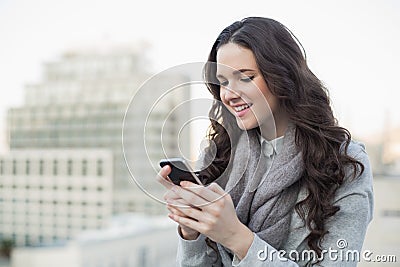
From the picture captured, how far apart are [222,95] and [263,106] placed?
0.05 m

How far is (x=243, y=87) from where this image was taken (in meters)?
0.55

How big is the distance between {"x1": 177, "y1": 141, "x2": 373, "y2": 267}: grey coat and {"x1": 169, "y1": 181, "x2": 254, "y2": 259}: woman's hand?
0.04 meters

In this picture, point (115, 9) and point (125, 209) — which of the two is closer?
point (115, 9)

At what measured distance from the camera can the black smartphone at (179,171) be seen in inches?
20.4

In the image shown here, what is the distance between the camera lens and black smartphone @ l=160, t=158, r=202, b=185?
517mm

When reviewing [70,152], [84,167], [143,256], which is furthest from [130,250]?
[70,152]

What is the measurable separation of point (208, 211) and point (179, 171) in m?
0.05

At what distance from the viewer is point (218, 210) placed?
1.65 ft

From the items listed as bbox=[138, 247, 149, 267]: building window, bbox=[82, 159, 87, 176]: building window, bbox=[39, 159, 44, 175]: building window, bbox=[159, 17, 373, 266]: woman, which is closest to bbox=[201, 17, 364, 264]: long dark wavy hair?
bbox=[159, 17, 373, 266]: woman

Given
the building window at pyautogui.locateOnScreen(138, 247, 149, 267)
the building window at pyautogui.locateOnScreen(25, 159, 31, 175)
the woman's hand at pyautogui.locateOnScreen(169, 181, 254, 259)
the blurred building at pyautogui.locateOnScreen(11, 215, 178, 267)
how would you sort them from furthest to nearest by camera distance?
the building window at pyautogui.locateOnScreen(25, 159, 31, 175) → the building window at pyautogui.locateOnScreen(138, 247, 149, 267) → the blurred building at pyautogui.locateOnScreen(11, 215, 178, 267) → the woman's hand at pyautogui.locateOnScreen(169, 181, 254, 259)

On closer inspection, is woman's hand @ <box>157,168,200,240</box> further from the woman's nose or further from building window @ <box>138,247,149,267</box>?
building window @ <box>138,247,149,267</box>

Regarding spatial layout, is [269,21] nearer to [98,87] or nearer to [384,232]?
[384,232]

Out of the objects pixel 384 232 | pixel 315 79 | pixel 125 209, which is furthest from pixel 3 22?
pixel 315 79

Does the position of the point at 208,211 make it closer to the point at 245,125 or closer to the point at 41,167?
the point at 245,125
